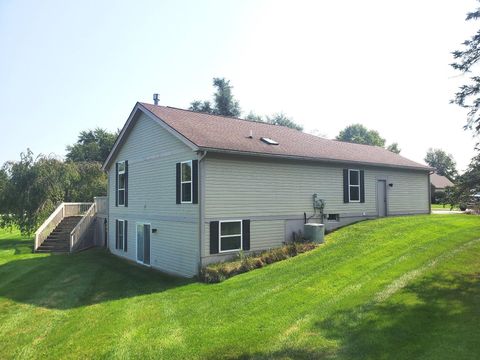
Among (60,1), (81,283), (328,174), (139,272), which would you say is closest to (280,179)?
(328,174)

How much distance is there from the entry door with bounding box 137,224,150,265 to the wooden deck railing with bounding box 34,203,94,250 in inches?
309

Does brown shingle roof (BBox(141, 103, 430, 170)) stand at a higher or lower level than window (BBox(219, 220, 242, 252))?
higher

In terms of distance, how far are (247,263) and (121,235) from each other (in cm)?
979

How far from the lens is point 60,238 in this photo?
2228cm

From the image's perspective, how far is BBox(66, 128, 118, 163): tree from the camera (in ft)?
172

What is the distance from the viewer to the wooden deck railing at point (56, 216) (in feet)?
70.5

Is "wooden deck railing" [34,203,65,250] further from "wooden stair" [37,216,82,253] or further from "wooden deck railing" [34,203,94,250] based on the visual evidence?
"wooden stair" [37,216,82,253]

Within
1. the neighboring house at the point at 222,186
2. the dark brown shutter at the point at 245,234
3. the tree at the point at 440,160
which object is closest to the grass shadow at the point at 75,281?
the neighboring house at the point at 222,186

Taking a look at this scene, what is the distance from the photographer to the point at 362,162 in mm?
18031

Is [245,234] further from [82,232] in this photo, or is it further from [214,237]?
[82,232]

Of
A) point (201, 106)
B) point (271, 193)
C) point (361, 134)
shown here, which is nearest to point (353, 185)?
point (271, 193)

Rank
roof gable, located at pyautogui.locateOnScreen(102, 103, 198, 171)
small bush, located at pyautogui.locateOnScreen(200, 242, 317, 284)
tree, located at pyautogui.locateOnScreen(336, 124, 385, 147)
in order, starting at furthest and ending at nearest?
tree, located at pyautogui.locateOnScreen(336, 124, 385, 147) → roof gable, located at pyautogui.locateOnScreen(102, 103, 198, 171) → small bush, located at pyautogui.locateOnScreen(200, 242, 317, 284)

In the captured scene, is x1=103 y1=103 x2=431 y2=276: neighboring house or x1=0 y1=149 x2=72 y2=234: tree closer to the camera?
x1=103 y1=103 x2=431 y2=276: neighboring house

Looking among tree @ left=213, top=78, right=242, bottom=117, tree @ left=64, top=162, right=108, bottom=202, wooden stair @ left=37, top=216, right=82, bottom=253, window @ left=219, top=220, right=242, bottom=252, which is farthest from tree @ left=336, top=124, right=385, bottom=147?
window @ left=219, top=220, right=242, bottom=252
